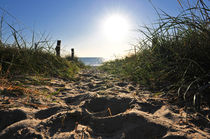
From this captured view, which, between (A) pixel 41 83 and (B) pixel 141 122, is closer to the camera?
(B) pixel 141 122

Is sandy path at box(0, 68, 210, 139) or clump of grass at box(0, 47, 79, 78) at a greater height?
clump of grass at box(0, 47, 79, 78)

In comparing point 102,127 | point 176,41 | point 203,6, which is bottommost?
point 102,127

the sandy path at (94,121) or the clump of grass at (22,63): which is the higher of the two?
the clump of grass at (22,63)

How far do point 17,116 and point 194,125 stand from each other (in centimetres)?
113

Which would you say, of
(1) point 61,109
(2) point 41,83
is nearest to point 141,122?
(1) point 61,109

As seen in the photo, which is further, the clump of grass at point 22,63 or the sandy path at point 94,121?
the clump of grass at point 22,63

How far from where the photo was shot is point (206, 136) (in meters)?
0.78

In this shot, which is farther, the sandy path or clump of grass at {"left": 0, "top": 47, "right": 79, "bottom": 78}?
clump of grass at {"left": 0, "top": 47, "right": 79, "bottom": 78}

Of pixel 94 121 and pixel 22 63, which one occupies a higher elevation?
pixel 22 63

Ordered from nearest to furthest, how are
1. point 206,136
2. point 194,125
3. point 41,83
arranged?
point 206,136
point 194,125
point 41,83

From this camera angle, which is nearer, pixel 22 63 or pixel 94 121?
pixel 94 121

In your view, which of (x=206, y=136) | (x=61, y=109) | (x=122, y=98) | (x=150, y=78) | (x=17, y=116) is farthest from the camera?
(x=150, y=78)

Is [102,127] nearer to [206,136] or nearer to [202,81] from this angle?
[206,136]

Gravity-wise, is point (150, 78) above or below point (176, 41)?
below
